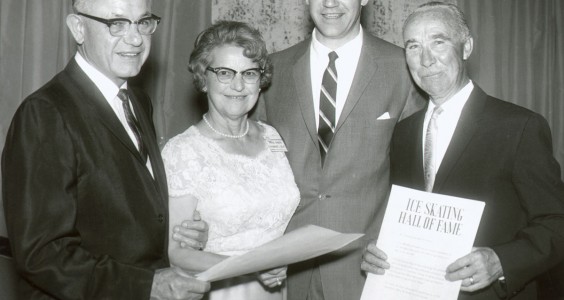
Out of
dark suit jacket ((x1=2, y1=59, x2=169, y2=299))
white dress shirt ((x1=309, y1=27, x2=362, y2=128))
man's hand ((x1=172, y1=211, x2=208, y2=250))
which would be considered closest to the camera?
dark suit jacket ((x1=2, y1=59, x2=169, y2=299))

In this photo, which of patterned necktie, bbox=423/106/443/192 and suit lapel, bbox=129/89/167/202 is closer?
suit lapel, bbox=129/89/167/202

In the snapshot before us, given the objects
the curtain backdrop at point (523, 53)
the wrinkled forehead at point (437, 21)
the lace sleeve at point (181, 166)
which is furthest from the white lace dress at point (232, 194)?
the curtain backdrop at point (523, 53)

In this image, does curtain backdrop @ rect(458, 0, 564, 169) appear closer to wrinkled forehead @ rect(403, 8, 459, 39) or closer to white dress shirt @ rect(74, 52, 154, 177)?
wrinkled forehead @ rect(403, 8, 459, 39)

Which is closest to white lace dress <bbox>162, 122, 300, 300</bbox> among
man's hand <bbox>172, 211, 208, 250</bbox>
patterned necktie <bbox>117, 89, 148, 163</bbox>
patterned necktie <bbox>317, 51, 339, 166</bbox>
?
→ man's hand <bbox>172, 211, 208, 250</bbox>

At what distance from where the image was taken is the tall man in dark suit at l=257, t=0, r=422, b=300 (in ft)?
9.22

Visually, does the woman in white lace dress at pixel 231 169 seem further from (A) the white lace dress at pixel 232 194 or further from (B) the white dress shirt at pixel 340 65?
(B) the white dress shirt at pixel 340 65

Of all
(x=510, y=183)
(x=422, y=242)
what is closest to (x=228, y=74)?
(x=422, y=242)

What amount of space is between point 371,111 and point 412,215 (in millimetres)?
838

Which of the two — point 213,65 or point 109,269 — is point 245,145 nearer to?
point 213,65

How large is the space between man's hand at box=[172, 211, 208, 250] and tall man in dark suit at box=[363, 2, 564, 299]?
2.16 feet

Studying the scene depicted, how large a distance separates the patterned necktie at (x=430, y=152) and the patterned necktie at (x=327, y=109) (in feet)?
1.82

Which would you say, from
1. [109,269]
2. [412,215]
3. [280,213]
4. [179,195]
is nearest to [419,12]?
[412,215]

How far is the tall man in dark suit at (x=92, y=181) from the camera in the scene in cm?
176

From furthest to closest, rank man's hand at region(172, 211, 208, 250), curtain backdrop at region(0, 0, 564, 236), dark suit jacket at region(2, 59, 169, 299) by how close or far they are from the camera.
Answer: curtain backdrop at region(0, 0, 564, 236) < man's hand at region(172, 211, 208, 250) < dark suit jacket at region(2, 59, 169, 299)
